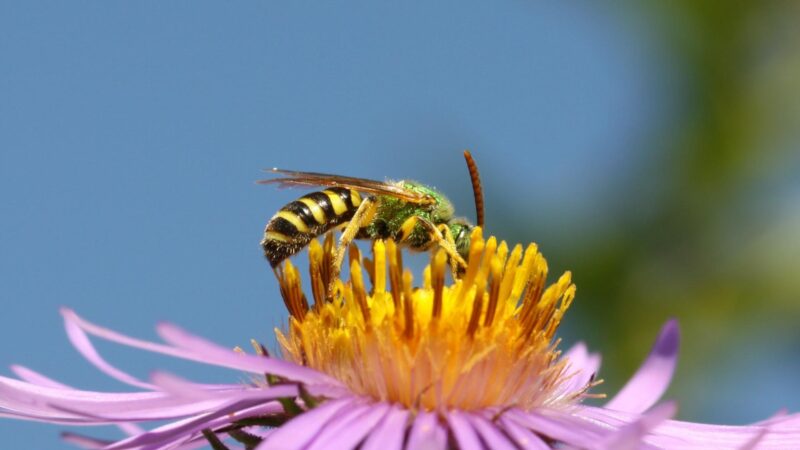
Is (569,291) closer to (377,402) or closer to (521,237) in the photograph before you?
(377,402)

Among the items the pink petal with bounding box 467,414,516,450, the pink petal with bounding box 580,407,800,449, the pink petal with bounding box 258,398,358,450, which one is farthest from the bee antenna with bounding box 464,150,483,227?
the pink petal with bounding box 258,398,358,450

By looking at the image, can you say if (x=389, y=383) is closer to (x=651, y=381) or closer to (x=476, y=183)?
(x=476, y=183)

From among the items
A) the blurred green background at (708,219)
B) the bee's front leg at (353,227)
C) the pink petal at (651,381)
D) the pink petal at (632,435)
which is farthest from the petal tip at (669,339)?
the blurred green background at (708,219)

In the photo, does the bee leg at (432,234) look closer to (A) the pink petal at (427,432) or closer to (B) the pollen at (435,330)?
(B) the pollen at (435,330)

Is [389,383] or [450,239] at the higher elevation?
[450,239]

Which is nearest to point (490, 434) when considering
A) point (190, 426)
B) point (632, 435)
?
point (632, 435)

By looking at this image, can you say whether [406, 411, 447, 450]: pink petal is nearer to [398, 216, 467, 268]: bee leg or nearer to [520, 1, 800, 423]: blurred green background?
[398, 216, 467, 268]: bee leg
